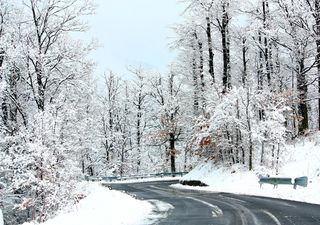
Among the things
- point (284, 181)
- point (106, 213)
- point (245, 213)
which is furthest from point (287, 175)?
point (106, 213)

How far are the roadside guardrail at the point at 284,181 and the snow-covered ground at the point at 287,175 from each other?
0.90ft

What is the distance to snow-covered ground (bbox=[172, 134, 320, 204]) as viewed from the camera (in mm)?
22109

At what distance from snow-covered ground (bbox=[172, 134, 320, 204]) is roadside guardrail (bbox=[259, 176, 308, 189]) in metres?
0.27

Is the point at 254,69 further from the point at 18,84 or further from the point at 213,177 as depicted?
the point at 18,84

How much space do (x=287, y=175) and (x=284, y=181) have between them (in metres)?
3.25

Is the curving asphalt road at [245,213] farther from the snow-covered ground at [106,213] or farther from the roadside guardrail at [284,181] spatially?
the roadside guardrail at [284,181]

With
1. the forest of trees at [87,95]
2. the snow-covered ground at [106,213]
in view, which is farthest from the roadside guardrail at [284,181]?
the snow-covered ground at [106,213]

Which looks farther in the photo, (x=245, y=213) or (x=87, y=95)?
(x=87, y=95)

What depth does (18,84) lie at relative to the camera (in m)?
27.9

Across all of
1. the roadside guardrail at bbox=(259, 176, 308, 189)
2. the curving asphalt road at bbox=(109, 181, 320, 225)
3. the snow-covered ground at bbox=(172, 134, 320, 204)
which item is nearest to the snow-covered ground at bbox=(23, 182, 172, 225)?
the curving asphalt road at bbox=(109, 181, 320, 225)

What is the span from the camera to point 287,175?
89.4 feet

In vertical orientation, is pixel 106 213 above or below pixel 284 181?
below

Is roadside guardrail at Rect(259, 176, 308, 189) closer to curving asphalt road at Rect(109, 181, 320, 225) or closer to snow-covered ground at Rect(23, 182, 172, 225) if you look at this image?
curving asphalt road at Rect(109, 181, 320, 225)

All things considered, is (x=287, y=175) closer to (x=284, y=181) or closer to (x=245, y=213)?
(x=284, y=181)
